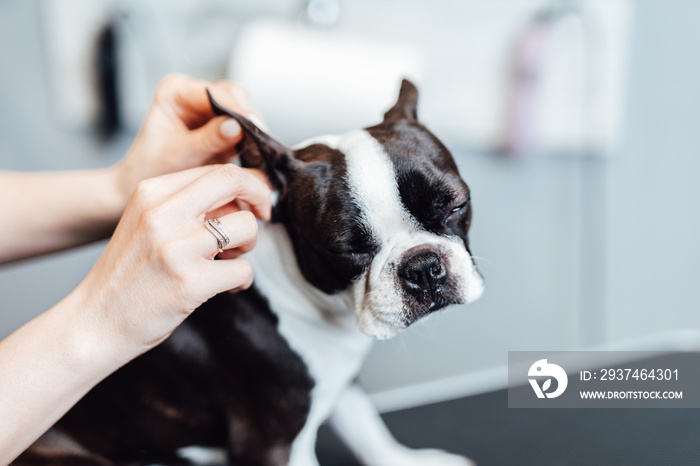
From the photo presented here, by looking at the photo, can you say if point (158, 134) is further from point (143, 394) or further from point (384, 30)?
point (384, 30)

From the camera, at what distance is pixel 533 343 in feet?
5.99

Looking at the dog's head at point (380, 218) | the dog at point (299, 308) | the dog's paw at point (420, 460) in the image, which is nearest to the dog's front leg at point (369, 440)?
the dog's paw at point (420, 460)

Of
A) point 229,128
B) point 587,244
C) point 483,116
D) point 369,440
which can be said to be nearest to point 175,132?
point 229,128

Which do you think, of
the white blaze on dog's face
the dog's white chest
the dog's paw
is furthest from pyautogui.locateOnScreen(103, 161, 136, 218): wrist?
the dog's paw

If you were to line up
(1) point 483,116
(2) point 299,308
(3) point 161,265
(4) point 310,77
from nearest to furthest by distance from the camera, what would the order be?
(3) point 161,265 → (2) point 299,308 → (4) point 310,77 → (1) point 483,116

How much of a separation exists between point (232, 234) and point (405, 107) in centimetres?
39

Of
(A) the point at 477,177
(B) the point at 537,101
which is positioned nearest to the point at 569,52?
(B) the point at 537,101

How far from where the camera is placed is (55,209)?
92 cm

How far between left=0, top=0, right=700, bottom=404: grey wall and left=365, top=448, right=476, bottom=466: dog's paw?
1.75ft

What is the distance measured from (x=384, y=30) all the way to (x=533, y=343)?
3.60 feet

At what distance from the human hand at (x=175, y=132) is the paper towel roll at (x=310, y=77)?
0.36 metres

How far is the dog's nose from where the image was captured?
2.38 feet

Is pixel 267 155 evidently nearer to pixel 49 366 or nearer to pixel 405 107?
pixel 405 107

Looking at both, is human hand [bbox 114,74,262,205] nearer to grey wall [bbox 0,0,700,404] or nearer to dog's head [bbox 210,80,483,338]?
dog's head [bbox 210,80,483,338]
